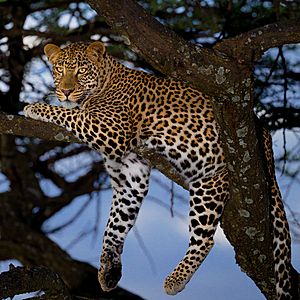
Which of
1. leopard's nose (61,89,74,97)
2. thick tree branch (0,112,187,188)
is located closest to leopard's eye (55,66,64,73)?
leopard's nose (61,89,74,97)

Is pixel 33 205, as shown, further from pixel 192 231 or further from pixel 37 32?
pixel 192 231

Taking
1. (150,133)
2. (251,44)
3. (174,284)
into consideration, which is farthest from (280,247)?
(251,44)

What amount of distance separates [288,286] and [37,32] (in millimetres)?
3391

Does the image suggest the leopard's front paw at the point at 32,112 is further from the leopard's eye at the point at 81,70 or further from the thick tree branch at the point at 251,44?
the thick tree branch at the point at 251,44

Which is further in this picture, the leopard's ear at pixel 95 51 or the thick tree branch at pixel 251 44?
the leopard's ear at pixel 95 51

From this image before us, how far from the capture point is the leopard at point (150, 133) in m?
Result: 4.21

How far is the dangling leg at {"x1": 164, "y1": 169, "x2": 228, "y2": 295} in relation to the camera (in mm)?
4254

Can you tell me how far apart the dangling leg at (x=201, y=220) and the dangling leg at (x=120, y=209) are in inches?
14.5

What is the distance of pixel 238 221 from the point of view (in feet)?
13.7

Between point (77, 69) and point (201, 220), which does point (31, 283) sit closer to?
point (201, 220)

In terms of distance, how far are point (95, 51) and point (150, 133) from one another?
558mm

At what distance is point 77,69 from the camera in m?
4.39

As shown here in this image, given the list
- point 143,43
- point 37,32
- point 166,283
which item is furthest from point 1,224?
point 143,43

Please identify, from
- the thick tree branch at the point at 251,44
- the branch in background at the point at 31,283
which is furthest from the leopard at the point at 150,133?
the thick tree branch at the point at 251,44
